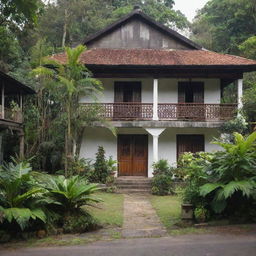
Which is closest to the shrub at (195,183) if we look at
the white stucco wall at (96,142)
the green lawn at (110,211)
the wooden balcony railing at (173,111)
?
the green lawn at (110,211)

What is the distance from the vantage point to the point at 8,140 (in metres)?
18.0

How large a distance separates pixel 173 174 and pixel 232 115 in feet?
13.1

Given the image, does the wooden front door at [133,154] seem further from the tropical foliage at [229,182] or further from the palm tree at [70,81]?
the tropical foliage at [229,182]

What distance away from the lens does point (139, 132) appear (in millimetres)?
15930

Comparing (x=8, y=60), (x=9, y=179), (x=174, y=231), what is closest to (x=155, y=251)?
(x=174, y=231)

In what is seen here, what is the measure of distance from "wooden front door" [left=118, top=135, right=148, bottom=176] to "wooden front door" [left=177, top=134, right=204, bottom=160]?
169cm

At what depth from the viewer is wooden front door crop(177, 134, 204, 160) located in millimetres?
15977

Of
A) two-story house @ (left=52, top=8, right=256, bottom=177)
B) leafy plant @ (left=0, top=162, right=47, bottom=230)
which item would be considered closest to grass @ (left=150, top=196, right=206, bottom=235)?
leafy plant @ (left=0, top=162, right=47, bottom=230)

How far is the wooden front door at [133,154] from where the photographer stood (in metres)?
15.8

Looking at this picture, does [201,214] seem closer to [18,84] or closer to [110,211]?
[110,211]

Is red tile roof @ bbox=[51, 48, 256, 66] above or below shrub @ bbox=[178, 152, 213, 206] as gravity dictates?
above

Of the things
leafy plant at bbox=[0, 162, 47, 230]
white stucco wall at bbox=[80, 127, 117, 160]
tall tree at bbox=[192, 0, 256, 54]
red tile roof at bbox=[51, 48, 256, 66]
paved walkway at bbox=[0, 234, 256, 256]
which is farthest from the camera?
tall tree at bbox=[192, 0, 256, 54]

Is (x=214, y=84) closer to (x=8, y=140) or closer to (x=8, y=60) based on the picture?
(x=8, y=140)

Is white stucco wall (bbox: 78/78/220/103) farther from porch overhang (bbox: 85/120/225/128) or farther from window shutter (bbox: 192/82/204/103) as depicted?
porch overhang (bbox: 85/120/225/128)
